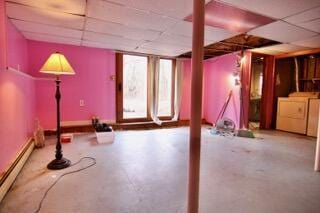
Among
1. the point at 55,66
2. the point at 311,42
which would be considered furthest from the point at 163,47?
the point at 311,42

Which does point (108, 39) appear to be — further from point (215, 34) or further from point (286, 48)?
point (286, 48)

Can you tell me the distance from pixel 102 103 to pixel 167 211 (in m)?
3.43

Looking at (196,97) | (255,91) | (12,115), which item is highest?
(255,91)

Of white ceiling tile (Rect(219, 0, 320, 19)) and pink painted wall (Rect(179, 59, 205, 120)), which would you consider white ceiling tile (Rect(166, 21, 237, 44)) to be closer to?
white ceiling tile (Rect(219, 0, 320, 19))

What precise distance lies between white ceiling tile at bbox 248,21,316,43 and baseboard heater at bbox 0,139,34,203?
12.5 ft

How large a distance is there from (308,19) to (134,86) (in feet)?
12.1

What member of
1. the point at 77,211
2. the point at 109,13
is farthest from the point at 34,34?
the point at 77,211

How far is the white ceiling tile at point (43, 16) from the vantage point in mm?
2295

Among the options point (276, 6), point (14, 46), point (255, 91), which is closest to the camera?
point (276, 6)

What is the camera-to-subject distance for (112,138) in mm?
3502

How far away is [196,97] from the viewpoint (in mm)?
881

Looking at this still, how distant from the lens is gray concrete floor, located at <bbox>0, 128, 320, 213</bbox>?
1567 mm

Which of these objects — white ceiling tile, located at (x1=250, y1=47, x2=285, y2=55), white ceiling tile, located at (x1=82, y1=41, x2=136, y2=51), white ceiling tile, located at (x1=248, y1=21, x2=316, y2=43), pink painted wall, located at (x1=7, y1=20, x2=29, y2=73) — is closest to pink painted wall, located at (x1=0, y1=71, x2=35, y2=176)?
pink painted wall, located at (x1=7, y1=20, x2=29, y2=73)

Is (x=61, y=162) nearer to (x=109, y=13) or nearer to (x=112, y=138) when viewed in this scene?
(x=112, y=138)
